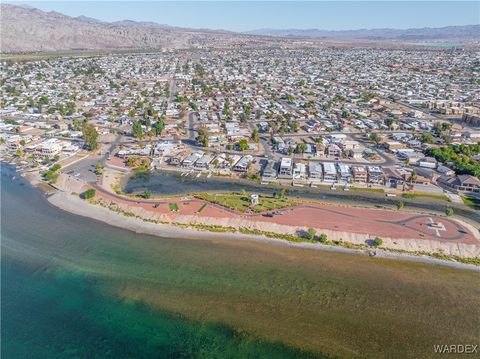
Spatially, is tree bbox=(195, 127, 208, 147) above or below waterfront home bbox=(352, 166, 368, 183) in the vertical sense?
above

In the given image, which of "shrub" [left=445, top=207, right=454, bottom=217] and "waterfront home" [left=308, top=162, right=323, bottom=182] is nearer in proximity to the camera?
"shrub" [left=445, top=207, right=454, bottom=217]

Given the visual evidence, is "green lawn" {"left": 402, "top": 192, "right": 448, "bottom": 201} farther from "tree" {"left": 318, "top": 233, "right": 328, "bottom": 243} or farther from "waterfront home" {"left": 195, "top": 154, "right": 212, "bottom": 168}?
"waterfront home" {"left": 195, "top": 154, "right": 212, "bottom": 168}

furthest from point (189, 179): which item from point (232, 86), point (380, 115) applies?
point (232, 86)

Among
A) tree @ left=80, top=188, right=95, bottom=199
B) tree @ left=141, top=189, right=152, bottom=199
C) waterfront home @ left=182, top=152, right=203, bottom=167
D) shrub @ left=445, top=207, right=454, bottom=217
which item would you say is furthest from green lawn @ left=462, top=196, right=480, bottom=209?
tree @ left=80, top=188, right=95, bottom=199

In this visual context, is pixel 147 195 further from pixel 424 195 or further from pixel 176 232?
pixel 424 195

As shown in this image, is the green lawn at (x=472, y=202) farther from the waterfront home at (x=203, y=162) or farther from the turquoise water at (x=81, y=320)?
the waterfront home at (x=203, y=162)

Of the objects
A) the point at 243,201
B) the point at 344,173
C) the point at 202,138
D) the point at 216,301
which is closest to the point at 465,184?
the point at 344,173

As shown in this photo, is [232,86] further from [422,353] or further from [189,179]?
[422,353]
